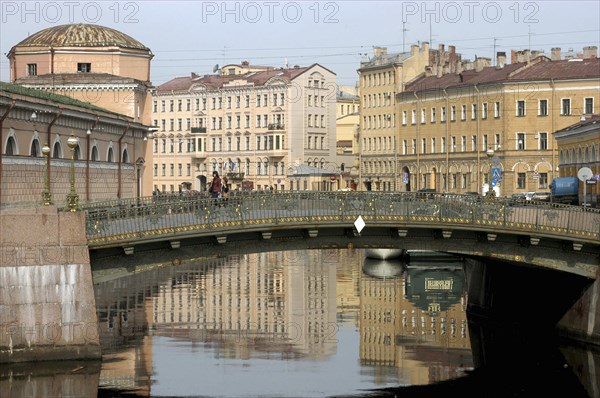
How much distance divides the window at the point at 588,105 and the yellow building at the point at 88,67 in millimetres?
40086

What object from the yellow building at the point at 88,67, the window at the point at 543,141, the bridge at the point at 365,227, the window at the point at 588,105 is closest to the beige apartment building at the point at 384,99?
the window at the point at 543,141

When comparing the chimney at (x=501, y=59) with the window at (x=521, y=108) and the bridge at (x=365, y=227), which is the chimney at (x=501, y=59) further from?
the bridge at (x=365, y=227)

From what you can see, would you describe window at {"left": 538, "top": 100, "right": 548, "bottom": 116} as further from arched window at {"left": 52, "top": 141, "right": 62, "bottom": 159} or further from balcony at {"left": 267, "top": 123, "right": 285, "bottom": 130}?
arched window at {"left": 52, "top": 141, "right": 62, "bottom": 159}

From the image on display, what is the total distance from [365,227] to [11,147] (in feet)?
73.3

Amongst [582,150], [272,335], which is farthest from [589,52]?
[272,335]

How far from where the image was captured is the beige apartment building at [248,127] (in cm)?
16412

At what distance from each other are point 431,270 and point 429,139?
64.6 metres

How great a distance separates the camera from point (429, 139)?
14112 cm

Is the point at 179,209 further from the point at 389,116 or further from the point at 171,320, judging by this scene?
the point at 389,116

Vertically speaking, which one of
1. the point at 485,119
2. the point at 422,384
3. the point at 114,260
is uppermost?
the point at 485,119

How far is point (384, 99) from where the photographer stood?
152 meters

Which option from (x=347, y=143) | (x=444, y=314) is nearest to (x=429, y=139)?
(x=347, y=143)

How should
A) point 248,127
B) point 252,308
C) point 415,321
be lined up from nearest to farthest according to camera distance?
point 415,321 < point 252,308 < point 248,127

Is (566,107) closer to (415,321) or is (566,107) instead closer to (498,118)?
(498,118)
